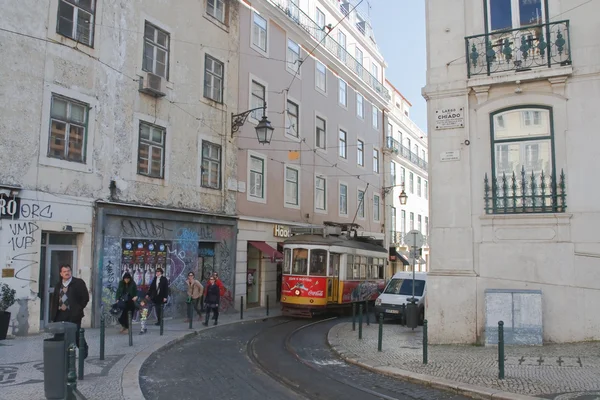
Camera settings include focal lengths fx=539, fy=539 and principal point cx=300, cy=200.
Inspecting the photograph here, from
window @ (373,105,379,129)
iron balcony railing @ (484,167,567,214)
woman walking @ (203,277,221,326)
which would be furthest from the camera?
window @ (373,105,379,129)

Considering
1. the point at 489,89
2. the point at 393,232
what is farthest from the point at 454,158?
the point at 393,232

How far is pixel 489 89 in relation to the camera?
12.6m

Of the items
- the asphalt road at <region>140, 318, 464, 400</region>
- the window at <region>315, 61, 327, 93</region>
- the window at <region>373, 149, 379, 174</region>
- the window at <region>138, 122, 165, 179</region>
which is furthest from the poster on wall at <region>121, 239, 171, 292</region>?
the window at <region>373, 149, 379, 174</region>

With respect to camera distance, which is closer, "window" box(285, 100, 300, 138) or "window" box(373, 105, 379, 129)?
"window" box(285, 100, 300, 138)

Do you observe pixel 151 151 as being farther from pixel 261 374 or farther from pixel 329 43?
pixel 329 43

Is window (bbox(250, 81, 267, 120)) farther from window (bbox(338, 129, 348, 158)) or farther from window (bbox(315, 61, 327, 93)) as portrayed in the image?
window (bbox(338, 129, 348, 158))

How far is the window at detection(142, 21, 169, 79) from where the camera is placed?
1772cm

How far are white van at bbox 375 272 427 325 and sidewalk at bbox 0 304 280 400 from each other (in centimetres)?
669

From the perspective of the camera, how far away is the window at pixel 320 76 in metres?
28.9

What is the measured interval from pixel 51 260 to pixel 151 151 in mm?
4957

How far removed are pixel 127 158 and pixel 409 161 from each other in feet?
105

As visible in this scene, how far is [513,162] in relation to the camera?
490 inches

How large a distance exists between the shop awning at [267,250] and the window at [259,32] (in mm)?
8530

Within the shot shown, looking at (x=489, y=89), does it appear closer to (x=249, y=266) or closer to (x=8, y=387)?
(x=8, y=387)
